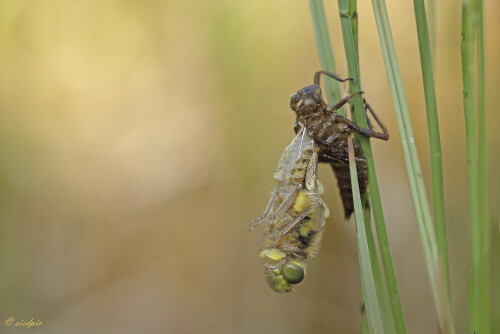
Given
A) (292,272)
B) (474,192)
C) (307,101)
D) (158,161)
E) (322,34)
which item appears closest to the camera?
(474,192)

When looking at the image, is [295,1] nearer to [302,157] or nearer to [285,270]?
[302,157]

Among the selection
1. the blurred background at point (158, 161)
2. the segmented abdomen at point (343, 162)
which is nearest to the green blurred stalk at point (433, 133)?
the segmented abdomen at point (343, 162)

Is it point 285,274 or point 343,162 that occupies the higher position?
point 343,162

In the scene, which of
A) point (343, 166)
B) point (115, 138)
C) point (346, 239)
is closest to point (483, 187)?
point (343, 166)

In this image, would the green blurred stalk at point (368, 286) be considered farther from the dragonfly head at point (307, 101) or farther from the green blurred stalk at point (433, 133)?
the dragonfly head at point (307, 101)

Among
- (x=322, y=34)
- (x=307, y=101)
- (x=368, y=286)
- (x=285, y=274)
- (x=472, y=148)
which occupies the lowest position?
(x=285, y=274)

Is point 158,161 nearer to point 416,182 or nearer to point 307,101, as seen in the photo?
point 307,101

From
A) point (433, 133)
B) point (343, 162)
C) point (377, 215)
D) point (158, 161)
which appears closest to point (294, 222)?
point (343, 162)

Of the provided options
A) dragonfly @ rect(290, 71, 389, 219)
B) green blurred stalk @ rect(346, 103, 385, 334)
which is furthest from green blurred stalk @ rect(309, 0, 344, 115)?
green blurred stalk @ rect(346, 103, 385, 334)

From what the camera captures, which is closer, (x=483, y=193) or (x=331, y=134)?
(x=483, y=193)

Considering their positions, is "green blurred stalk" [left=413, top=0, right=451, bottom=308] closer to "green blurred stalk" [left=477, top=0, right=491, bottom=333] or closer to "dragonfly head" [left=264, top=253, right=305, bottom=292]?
"green blurred stalk" [left=477, top=0, right=491, bottom=333]
